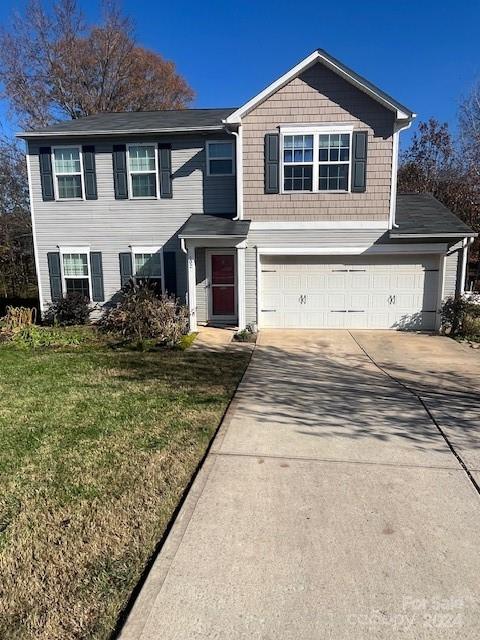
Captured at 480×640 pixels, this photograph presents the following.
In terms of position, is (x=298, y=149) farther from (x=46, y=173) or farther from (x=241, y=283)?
(x=46, y=173)

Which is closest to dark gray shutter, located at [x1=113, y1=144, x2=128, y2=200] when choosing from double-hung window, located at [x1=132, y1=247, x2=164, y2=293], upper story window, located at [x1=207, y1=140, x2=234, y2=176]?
double-hung window, located at [x1=132, y1=247, x2=164, y2=293]

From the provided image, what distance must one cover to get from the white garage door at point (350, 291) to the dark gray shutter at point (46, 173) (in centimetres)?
674

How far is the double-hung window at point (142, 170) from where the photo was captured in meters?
12.2

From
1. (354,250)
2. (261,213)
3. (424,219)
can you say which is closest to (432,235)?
(424,219)

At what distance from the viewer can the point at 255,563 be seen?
2717 mm

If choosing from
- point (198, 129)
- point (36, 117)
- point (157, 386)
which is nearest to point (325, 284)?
point (198, 129)

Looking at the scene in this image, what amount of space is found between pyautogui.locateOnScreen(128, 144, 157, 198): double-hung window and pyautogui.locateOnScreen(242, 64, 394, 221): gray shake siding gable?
2.91 meters

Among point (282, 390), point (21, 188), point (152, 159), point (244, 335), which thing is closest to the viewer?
point (282, 390)

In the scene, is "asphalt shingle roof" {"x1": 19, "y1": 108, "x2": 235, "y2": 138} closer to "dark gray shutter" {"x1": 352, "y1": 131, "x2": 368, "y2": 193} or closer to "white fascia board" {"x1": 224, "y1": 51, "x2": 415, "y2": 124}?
"white fascia board" {"x1": 224, "y1": 51, "x2": 415, "y2": 124}

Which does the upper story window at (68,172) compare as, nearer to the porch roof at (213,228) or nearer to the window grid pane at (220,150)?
the porch roof at (213,228)

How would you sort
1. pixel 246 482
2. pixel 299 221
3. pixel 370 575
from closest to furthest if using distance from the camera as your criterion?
1. pixel 370 575
2. pixel 246 482
3. pixel 299 221

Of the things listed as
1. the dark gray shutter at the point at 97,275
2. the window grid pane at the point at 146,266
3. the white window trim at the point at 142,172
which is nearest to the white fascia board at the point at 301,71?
the white window trim at the point at 142,172

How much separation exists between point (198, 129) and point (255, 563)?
1132 centimetres

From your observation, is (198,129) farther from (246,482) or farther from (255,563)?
(255,563)
